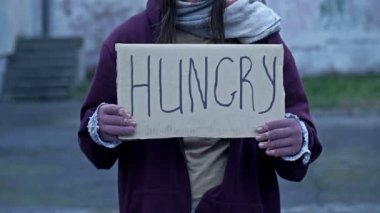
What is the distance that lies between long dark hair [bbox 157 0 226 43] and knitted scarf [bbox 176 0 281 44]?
1 cm

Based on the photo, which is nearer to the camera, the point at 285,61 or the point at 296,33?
the point at 285,61

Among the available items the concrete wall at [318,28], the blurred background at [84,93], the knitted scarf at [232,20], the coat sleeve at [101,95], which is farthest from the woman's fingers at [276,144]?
the concrete wall at [318,28]

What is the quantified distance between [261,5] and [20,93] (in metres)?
14.2

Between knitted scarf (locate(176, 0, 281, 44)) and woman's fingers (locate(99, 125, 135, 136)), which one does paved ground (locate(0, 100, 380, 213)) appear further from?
woman's fingers (locate(99, 125, 135, 136))

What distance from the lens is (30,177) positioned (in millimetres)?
10266

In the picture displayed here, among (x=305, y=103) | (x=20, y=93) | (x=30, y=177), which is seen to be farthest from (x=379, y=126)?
(x=305, y=103)

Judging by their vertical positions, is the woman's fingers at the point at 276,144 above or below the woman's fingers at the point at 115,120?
below

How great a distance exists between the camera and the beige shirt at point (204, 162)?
3.10 meters

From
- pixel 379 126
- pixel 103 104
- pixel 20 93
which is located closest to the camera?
pixel 103 104

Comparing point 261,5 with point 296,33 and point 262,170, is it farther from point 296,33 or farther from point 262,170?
point 296,33

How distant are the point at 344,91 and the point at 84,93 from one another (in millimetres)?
3830

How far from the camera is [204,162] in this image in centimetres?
310

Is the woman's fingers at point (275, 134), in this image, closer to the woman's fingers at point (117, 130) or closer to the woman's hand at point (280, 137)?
the woman's hand at point (280, 137)

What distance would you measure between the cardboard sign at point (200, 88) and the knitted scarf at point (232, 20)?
0.06 m
